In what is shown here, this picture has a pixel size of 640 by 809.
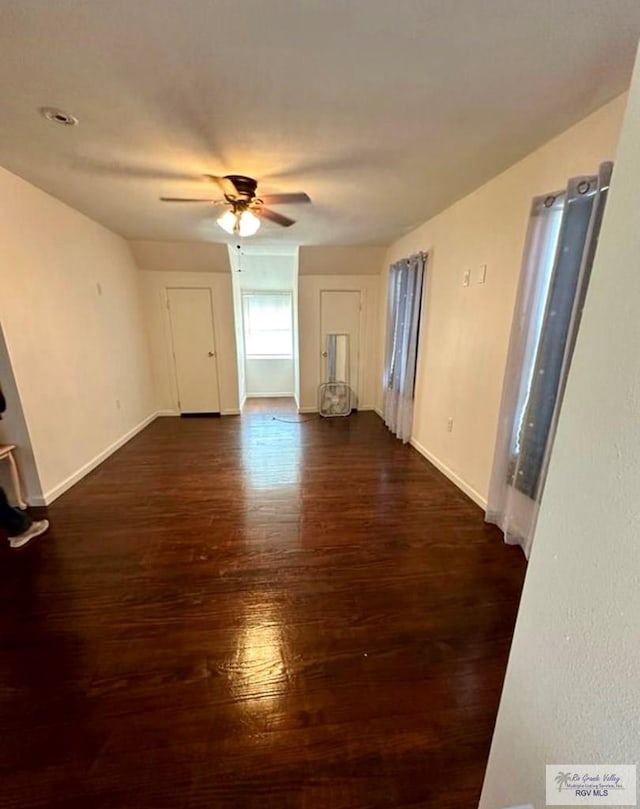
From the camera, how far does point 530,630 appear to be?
0.72 m

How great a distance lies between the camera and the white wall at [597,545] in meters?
0.51

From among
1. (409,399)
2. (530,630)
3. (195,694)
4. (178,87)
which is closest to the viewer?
(530,630)

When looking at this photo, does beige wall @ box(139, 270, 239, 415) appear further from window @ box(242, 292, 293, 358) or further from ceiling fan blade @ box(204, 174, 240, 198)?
ceiling fan blade @ box(204, 174, 240, 198)

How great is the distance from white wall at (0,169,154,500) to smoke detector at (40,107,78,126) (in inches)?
37.5

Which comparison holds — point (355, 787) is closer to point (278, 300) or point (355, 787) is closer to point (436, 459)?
point (436, 459)

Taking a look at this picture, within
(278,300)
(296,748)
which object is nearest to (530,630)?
(296,748)

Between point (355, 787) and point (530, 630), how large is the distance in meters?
0.84

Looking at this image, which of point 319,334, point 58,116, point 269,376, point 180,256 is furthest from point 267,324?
point 58,116

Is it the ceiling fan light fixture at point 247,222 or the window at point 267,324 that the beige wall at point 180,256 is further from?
the ceiling fan light fixture at point 247,222

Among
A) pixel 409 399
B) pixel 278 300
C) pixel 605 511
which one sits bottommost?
pixel 409 399

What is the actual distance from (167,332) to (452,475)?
4.18 meters

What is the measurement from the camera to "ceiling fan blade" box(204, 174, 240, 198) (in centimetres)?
223

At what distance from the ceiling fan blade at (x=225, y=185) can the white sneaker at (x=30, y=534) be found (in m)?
2.54

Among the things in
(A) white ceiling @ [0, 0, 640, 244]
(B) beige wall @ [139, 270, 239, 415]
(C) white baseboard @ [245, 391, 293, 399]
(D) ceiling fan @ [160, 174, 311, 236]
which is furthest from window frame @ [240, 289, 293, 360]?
(A) white ceiling @ [0, 0, 640, 244]
